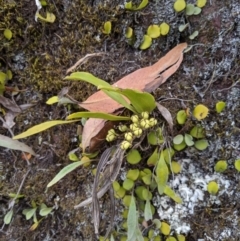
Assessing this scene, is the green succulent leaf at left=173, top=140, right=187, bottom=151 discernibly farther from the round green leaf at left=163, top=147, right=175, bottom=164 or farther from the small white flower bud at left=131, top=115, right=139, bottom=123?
the small white flower bud at left=131, top=115, right=139, bottom=123

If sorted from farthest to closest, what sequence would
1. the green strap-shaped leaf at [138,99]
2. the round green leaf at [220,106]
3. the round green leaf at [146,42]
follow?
1. the round green leaf at [146,42]
2. the round green leaf at [220,106]
3. the green strap-shaped leaf at [138,99]

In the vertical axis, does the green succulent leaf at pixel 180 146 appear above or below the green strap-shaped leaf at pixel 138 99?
below

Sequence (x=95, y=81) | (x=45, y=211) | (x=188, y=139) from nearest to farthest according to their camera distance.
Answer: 1. (x=95, y=81)
2. (x=188, y=139)
3. (x=45, y=211)

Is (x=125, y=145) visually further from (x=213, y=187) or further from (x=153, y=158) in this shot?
(x=213, y=187)

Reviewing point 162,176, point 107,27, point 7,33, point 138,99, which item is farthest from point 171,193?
point 7,33

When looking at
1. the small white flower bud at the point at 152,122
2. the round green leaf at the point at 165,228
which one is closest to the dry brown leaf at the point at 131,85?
the small white flower bud at the point at 152,122

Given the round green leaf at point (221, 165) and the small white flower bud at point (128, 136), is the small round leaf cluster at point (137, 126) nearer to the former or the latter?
the small white flower bud at point (128, 136)

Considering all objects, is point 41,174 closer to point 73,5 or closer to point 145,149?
point 145,149
